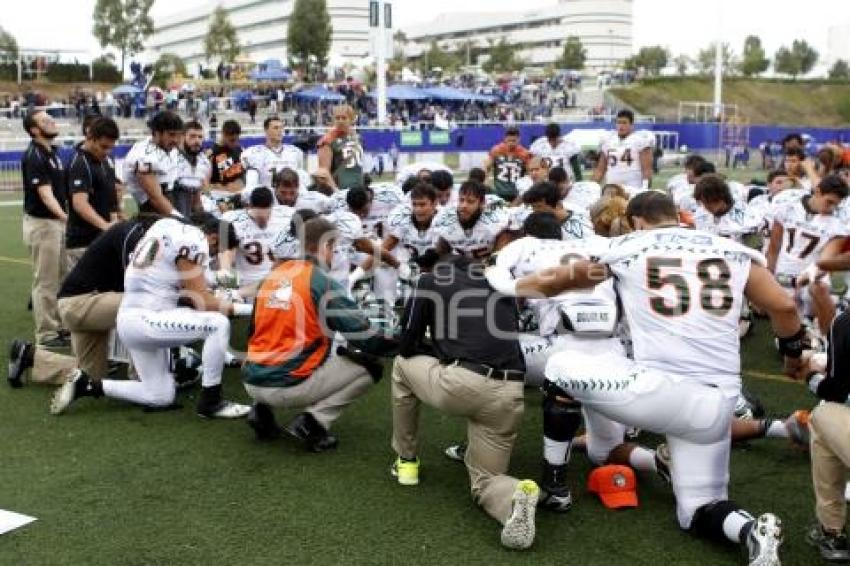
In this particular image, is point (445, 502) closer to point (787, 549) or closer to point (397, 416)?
point (397, 416)

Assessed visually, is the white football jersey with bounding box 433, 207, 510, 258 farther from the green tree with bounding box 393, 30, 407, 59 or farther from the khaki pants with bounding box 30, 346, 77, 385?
the green tree with bounding box 393, 30, 407, 59

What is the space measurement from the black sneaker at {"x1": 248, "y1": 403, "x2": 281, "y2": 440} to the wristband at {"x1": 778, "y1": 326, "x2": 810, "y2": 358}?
3.05 m

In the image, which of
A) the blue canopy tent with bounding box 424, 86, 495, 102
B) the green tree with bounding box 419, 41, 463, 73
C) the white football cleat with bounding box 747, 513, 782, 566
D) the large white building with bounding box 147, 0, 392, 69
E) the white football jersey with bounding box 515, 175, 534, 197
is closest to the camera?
the white football cleat with bounding box 747, 513, 782, 566

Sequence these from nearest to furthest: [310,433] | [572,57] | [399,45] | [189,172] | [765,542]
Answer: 1. [765,542]
2. [310,433]
3. [189,172]
4. [572,57]
5. [399,45]

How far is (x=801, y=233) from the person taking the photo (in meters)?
7.76

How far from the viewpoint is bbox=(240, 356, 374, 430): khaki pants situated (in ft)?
18.0

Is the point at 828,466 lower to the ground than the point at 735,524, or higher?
higher

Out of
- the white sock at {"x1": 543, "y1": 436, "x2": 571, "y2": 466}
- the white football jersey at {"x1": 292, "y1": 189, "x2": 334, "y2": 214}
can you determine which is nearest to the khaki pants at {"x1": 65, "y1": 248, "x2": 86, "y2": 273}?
the white football jersey at {"x1": 292, "y1": 189, "x2": 334, "y2": 214}

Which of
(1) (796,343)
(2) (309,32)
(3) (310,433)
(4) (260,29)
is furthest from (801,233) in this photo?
(4) (260,29)

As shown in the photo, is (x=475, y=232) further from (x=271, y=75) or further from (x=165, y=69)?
(x=165, y=69)

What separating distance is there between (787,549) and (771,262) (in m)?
4.31

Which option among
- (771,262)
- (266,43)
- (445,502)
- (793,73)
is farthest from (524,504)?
(266,43)

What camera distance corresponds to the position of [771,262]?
804cm

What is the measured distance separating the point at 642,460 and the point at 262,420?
7.60 ft
